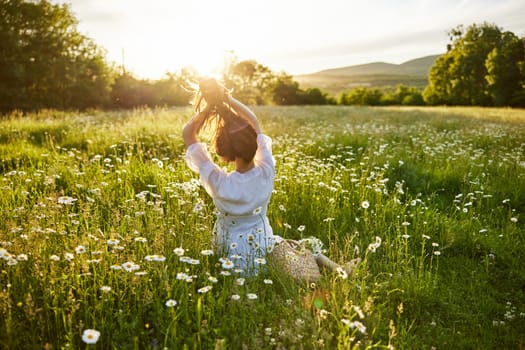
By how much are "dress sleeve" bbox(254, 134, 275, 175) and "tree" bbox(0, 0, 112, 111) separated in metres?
30.0

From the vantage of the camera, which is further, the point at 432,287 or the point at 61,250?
the point at 432,287

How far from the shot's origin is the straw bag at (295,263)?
325 cm

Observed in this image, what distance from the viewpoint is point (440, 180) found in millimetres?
6836

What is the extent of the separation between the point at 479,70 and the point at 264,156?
6304 cm

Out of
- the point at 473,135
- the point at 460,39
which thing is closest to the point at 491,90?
the point at 460,39

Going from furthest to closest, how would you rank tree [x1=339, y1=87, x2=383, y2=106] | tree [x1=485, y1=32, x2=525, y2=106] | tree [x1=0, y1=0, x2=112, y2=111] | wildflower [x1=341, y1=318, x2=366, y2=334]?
tree [x1=339, y1=87, x2=383, y2=106] < tree [x1=485, y1=32, x2=525, y2=106] < tree [x1=0, y1=0, x2=112, y2=111] < wildflower [x1=341, y1=318, x2=366, y2=334]

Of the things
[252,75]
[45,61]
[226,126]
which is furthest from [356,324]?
[252,75]

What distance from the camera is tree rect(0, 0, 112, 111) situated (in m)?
28.0

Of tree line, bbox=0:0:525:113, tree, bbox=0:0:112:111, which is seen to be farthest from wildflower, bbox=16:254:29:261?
tree, bbox=0:0:112:111

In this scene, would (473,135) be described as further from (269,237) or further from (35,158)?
(35,158)

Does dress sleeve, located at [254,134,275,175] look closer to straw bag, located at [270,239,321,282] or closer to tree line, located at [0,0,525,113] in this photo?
straw bag, located at [270,239,321,282]

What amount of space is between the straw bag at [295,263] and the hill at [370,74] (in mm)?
116146

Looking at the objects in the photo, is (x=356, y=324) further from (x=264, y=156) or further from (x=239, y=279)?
(x=264, y=156)

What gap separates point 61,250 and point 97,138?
6594mm
